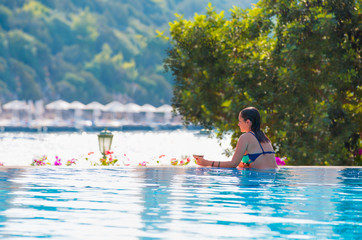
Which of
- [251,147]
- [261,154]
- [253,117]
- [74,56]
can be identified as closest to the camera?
[253,117]

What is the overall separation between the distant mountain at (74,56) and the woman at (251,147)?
428ft

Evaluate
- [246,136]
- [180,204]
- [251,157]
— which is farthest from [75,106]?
[180,204]

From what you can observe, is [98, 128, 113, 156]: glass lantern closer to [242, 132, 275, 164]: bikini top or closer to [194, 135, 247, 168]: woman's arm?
[194, 135, 247, 168]: woman's arm

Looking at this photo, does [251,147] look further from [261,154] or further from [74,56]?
[74,56]

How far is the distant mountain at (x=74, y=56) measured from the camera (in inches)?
5719

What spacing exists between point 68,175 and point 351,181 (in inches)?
179

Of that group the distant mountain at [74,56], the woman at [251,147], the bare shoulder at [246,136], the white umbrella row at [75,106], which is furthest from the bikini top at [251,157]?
the distant mountain at [74,56]

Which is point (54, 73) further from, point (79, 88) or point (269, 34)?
point (269, 34)

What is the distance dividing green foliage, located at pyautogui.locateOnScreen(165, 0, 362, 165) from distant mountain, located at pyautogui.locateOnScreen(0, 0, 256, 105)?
122 meters

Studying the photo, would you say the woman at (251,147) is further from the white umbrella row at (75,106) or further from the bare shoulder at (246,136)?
the white umbrella row at (75,106)

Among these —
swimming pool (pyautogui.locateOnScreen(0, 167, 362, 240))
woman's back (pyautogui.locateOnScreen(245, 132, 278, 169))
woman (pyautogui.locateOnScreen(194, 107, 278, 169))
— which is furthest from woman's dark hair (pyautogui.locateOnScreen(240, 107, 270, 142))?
swimming pool (pyautogui.locateOnScreen(0, 167, 362, 240))

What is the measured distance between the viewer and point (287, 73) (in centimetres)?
1811

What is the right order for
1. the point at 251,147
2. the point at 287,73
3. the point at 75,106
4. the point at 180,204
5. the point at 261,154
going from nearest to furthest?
the point at 180,204, the point at 251,147, the point at 261,154, the point at 287,73, the point at 75,106

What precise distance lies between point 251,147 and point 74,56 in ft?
490
